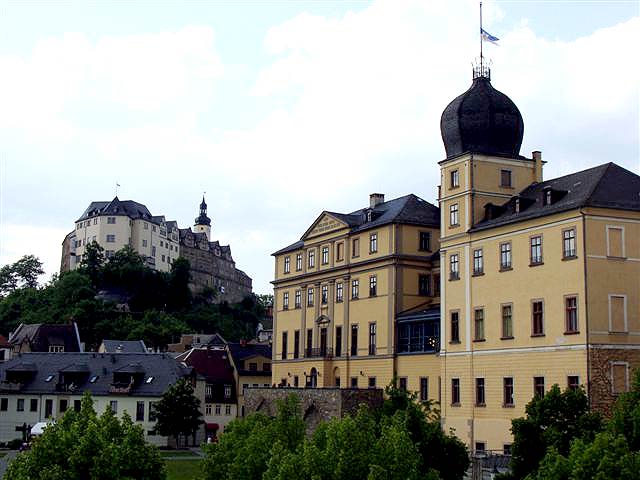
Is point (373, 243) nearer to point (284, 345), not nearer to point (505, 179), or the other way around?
point (505, 179)

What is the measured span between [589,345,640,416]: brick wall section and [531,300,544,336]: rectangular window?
3.60 meters

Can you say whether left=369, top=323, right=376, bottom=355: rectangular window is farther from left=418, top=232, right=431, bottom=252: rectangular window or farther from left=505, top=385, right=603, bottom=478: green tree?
left=505, top=385, right=603, bottom=478: green tree

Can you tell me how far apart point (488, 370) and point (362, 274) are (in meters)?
16.5

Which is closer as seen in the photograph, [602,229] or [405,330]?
[602,229]

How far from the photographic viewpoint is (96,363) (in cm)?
8394

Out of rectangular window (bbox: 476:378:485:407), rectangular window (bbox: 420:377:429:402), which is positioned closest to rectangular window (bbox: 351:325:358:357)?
rectangular window (bbox: 420:377:429:402)

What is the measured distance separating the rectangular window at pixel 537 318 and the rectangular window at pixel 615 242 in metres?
4.57

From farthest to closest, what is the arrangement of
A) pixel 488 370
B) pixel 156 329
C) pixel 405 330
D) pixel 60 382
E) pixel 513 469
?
pixel 156 329, pixel 60 382, pixel 405 330, pixel 488 370, pixel 513 469

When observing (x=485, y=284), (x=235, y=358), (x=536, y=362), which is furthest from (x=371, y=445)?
(x=235, y=358)

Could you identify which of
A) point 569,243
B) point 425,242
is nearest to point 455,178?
point 425,242

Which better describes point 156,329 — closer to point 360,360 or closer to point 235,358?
point 235,358

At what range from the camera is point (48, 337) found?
112 m

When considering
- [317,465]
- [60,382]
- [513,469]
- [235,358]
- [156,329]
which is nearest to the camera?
[317,465]

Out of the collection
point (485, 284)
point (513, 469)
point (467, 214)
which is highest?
point (467, 214)
